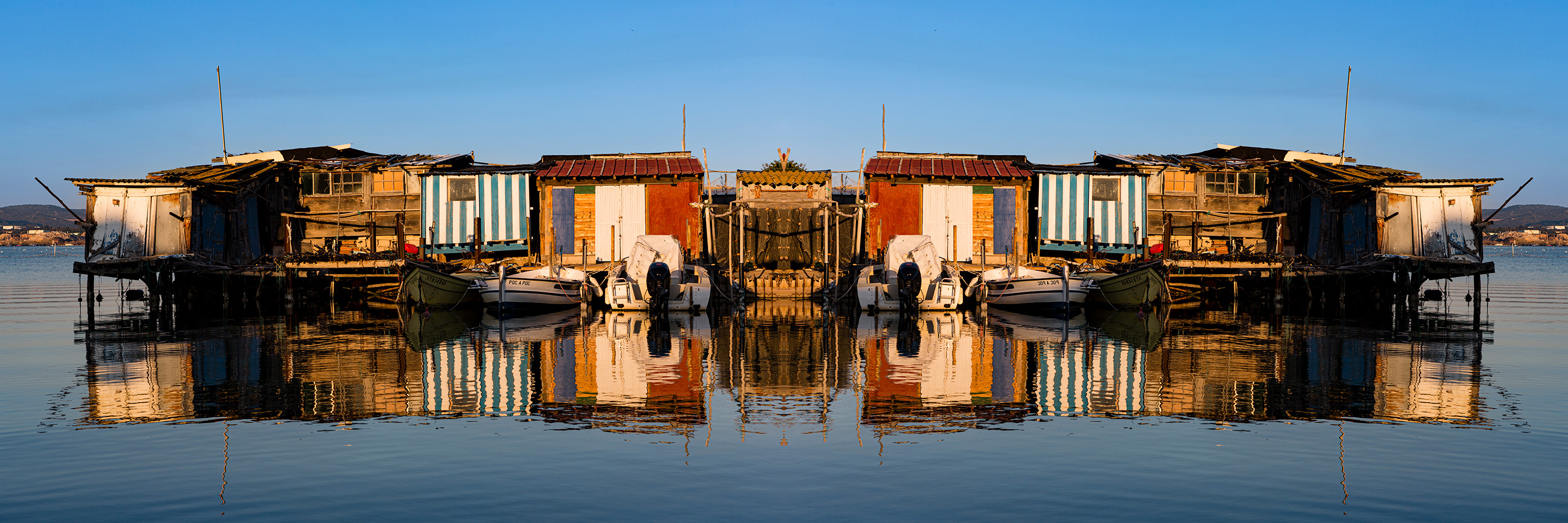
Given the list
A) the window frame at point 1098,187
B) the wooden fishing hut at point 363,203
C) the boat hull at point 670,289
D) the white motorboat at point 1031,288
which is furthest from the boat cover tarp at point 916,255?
the wooden fishing hut at point 363,203

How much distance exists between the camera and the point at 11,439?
12.7m

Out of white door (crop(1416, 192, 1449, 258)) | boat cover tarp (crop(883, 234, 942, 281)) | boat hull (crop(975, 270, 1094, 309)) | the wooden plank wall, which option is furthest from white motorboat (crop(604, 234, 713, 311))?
white door (crop(1416, 192, 1449, 258))

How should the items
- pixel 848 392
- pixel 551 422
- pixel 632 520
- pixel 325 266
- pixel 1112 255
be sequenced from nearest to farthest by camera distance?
pixel 632 520 → pixel 551 422 → pixel 848 392 → pixel 325 266 → pixel 1112 255

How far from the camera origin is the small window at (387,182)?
44.3m

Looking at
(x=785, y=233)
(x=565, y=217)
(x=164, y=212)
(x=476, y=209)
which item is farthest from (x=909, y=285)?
(x=164, y=212)

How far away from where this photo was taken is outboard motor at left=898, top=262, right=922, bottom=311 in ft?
109

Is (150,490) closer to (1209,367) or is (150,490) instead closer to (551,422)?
(551,422)

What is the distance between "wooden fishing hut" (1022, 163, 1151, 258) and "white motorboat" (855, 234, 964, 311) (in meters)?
9.41

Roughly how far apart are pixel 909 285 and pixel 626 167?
1493cm

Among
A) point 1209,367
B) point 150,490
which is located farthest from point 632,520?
point 1209,367

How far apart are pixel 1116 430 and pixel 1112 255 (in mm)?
31921

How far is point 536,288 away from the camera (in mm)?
34344

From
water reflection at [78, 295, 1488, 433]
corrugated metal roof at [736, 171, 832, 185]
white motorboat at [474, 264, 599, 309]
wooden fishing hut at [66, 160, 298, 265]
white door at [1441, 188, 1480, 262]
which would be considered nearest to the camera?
water reflection at [78, 295, 1488, 433]

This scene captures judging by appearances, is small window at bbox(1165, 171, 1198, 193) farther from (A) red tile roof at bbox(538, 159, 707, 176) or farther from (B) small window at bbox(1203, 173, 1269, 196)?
(A) red tile roof at bbox(538, 159, 707, 176)
